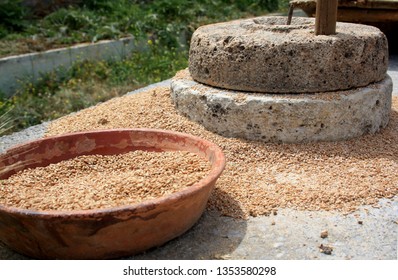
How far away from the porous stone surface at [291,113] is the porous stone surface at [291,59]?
0.07 m

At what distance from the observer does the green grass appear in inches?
232

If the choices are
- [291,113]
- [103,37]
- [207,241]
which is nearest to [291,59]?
[291,113]

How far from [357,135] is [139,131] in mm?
1561

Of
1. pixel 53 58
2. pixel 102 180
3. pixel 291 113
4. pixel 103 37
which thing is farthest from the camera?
pixel 103 37

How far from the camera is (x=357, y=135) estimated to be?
388 centimetres

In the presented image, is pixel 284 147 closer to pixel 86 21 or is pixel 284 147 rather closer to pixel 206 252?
pixel 206 252

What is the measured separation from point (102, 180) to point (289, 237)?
105cm

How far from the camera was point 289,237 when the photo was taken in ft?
9.27

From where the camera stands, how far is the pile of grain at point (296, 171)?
3.17 m

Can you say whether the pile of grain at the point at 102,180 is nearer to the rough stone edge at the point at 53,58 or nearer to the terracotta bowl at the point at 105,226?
the terracotta bowl at the point at 105,226

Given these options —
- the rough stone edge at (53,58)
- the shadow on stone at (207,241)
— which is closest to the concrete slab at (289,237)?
the shadow on stone at (207,241)

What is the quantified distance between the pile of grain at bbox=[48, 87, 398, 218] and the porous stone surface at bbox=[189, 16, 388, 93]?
1.32ft

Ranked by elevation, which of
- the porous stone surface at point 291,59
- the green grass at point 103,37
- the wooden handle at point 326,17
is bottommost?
the green grass at point 103,37

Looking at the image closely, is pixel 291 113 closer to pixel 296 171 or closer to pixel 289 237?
pixel 296 171
